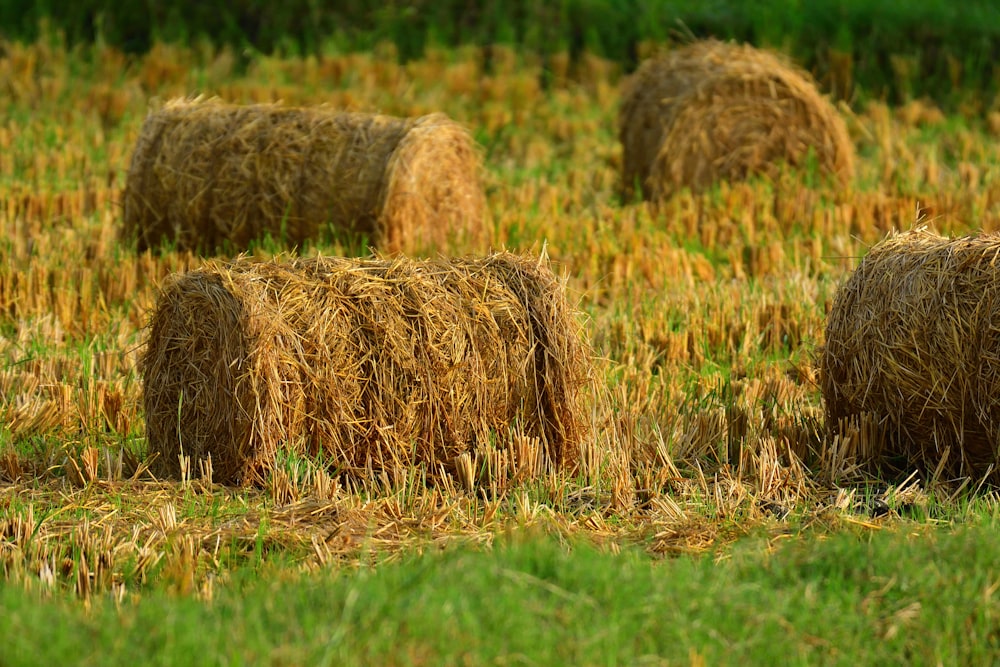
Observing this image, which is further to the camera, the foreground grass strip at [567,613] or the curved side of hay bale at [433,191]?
the curved side of hay bale at [433,191]

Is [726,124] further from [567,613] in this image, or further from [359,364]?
[567,613]

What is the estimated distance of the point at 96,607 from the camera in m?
3.55

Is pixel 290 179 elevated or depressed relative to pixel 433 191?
elevated

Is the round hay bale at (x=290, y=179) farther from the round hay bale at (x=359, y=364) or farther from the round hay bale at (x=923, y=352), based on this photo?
the round hay bale at (x=923, y=352)

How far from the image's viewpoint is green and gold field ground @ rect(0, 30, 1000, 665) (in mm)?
3301

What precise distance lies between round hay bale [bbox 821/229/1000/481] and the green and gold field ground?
0.18m

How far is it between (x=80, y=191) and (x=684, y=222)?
4.11 m

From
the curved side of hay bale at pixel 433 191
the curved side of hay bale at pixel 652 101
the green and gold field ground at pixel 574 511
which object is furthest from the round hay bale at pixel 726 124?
the curved side of hay bale at pixel 433 191

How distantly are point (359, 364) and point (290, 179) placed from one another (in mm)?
3839

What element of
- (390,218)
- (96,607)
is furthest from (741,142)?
(96,607)

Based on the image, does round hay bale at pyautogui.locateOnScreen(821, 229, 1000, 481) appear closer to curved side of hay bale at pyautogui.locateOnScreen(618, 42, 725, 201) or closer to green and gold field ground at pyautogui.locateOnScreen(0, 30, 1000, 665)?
green and gold field ground at pyautogui.locateOnScreen(0, 30, 1000, 665)

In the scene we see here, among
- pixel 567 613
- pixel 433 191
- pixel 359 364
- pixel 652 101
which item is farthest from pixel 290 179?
pixel 567 613

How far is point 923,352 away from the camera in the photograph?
17.1 ft

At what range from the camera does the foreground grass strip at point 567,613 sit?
3.13 metres
